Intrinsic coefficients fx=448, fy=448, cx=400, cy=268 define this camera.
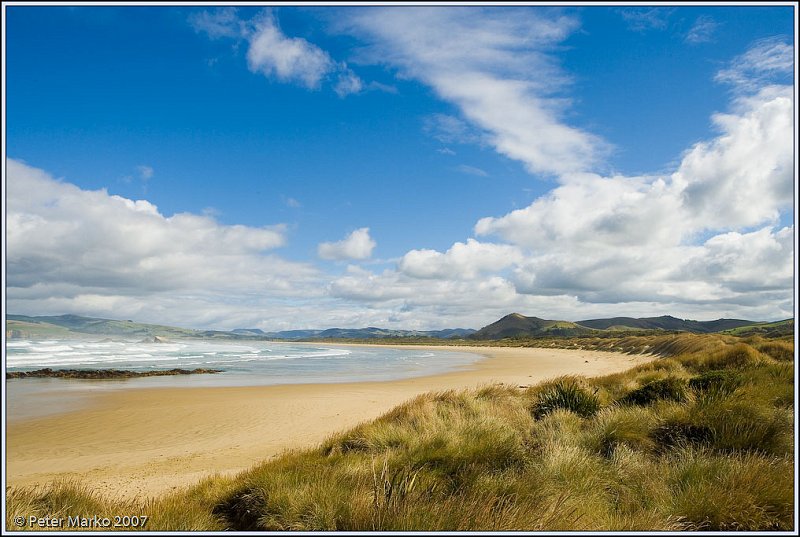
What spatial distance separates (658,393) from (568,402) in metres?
2.09

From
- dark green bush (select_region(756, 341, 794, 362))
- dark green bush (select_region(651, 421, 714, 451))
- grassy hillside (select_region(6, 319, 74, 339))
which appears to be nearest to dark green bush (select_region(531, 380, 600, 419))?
dark green bush (select_region(651, 421, 714, 451))

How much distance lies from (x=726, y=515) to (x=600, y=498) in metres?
1.25

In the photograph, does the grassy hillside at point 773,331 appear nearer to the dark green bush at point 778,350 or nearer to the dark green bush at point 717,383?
the dark green bush at point 778,350

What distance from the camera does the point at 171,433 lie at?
44.1 feet

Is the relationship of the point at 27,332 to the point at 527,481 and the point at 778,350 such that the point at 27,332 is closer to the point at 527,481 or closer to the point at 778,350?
the point at 527,481

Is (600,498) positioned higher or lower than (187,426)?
higher

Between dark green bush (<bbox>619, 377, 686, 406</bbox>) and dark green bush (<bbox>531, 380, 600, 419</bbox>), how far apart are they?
34.1 inches

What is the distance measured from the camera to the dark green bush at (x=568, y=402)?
10.7 meters

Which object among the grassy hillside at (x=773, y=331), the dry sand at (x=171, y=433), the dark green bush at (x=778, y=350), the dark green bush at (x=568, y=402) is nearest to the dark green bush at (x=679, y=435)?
the dark green bush at (x=568, y=402)

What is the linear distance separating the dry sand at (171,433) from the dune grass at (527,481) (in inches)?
112

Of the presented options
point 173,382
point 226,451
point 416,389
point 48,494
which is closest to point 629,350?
point 416,389

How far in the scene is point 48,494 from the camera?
5.81 m

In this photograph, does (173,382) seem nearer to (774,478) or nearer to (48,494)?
(48,494)

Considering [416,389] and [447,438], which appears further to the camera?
[416,389]
